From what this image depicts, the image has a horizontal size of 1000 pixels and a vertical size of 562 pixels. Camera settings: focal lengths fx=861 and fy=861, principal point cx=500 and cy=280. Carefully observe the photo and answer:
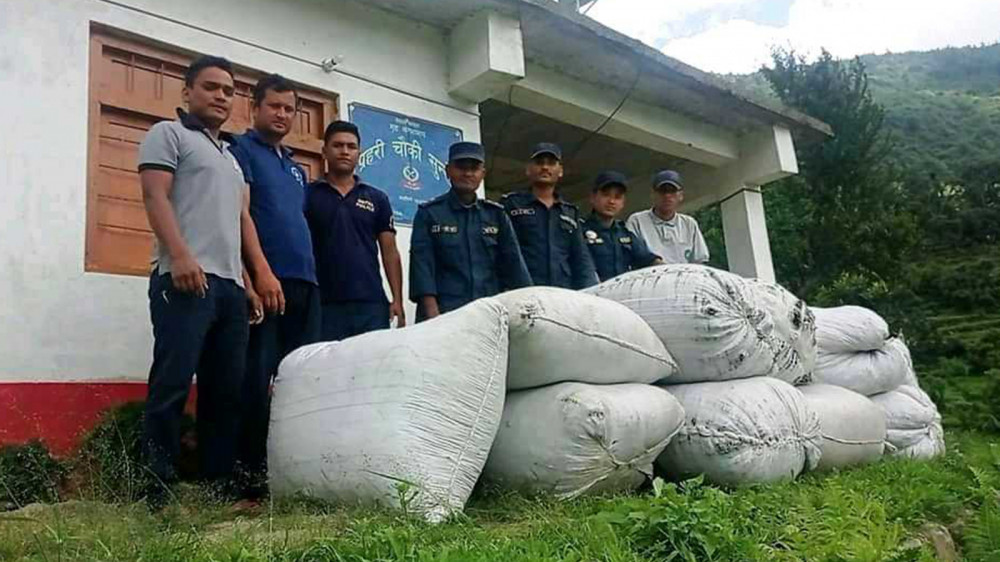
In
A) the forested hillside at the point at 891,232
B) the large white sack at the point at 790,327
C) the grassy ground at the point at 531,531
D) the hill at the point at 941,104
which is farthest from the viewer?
the hill at the point at 941,104

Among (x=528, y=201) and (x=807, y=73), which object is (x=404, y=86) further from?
(x=807, y=73)

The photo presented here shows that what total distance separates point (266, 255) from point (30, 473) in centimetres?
101

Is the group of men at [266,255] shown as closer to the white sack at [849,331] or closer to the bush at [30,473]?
the bush at [30,473]

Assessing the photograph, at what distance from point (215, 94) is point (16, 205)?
→ 1104 millimetres

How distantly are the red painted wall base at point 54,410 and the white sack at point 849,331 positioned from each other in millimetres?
3024

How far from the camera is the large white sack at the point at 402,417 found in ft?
6.81

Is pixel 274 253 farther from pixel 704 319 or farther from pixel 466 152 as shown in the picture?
pixel 704 319

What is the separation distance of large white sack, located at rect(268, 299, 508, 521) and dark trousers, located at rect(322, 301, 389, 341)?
738mm

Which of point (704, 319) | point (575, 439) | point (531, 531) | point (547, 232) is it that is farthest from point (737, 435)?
point (547, 232)

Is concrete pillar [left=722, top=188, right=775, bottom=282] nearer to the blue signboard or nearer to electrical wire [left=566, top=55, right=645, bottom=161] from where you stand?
electrical wire [left=566, top=55, right=645, bottom=161]

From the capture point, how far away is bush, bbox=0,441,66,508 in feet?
8.59

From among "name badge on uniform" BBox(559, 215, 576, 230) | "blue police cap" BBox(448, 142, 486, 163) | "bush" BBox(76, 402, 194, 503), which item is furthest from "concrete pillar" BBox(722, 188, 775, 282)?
"bush" BBox(76, 402, 194, 503)

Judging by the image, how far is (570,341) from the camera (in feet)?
7.86

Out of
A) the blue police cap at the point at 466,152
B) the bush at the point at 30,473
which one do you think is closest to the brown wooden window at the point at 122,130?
the bush at the point at 30,473
